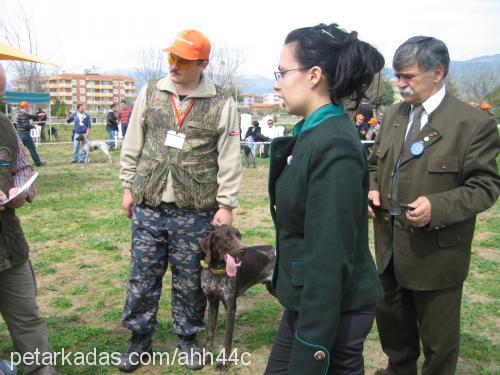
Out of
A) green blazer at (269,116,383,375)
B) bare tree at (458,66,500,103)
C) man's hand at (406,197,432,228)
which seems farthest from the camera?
bare tree at (458,66,500,103)

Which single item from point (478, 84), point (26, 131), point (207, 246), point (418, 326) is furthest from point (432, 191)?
point (478, 84)

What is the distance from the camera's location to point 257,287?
16.6ft

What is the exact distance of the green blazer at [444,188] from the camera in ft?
8.13

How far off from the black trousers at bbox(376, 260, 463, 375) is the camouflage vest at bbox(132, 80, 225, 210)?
1364 mm

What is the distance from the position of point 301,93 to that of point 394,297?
1778mm

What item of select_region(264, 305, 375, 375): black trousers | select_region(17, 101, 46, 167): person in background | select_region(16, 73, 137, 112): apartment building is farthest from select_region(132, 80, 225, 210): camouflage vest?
select_region(16, 73, 137, 112): apartment building

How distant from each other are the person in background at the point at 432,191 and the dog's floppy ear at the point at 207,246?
45.8 inches

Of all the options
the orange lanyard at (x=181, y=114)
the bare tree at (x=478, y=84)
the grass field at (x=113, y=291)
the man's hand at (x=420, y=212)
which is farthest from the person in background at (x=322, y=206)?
the bare tree at (x=478, y=84)

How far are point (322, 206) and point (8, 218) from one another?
2057 mm

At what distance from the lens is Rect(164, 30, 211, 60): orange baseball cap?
3.03 m

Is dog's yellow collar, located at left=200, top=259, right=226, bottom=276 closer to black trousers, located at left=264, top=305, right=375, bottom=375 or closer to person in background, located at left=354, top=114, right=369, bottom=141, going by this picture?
black trousers, located at left=264, top=305, right=375, bottom=375

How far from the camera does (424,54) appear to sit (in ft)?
8.23

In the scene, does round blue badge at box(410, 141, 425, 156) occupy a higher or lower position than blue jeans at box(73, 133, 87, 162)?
higher

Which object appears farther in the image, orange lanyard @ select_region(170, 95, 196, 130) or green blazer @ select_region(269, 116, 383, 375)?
orange lanyard @ select_region(170, 95, 196, 130)
